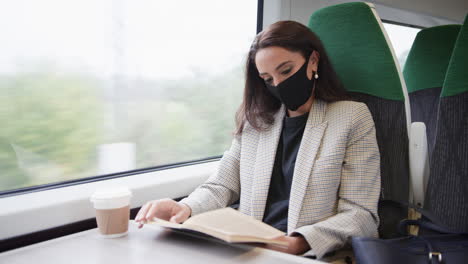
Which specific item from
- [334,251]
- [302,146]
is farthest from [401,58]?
[334,251]

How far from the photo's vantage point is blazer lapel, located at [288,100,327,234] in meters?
1.38

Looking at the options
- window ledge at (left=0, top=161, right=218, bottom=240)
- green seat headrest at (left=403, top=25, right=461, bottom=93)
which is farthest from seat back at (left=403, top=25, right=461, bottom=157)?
window ledge at (left=0, top=161, right=218, bottom=240)

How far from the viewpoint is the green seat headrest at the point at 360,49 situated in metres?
1.46

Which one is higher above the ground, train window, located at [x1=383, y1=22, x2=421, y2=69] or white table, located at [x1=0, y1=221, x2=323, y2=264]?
train window, located at [x1=383, y1=22, x2=421, y2=69]

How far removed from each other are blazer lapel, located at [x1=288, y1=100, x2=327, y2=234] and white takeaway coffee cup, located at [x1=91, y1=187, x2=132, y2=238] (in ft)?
1.96

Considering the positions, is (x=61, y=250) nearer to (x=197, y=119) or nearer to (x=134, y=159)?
(x=134, y=159)

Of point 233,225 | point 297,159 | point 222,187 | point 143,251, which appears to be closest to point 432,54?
point 297,159

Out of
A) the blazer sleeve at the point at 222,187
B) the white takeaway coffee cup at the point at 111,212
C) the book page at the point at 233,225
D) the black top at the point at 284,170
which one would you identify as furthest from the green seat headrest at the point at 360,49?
the white takeaway coffee cup at the point at 111,212

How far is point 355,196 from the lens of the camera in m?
1.32

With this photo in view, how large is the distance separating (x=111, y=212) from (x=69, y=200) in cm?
33

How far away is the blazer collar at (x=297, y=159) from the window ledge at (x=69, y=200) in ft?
1.26

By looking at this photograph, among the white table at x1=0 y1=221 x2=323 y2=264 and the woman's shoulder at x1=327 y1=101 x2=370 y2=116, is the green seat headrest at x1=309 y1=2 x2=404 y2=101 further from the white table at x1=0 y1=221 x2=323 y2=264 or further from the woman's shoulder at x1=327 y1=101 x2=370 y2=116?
the white table at x1=0 y1=221 x2=323 y2=264

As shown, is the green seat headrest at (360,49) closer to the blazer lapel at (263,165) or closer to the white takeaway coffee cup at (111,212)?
the blazer lapel at (263,165)

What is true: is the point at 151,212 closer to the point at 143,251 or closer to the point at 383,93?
the point at 143,251
